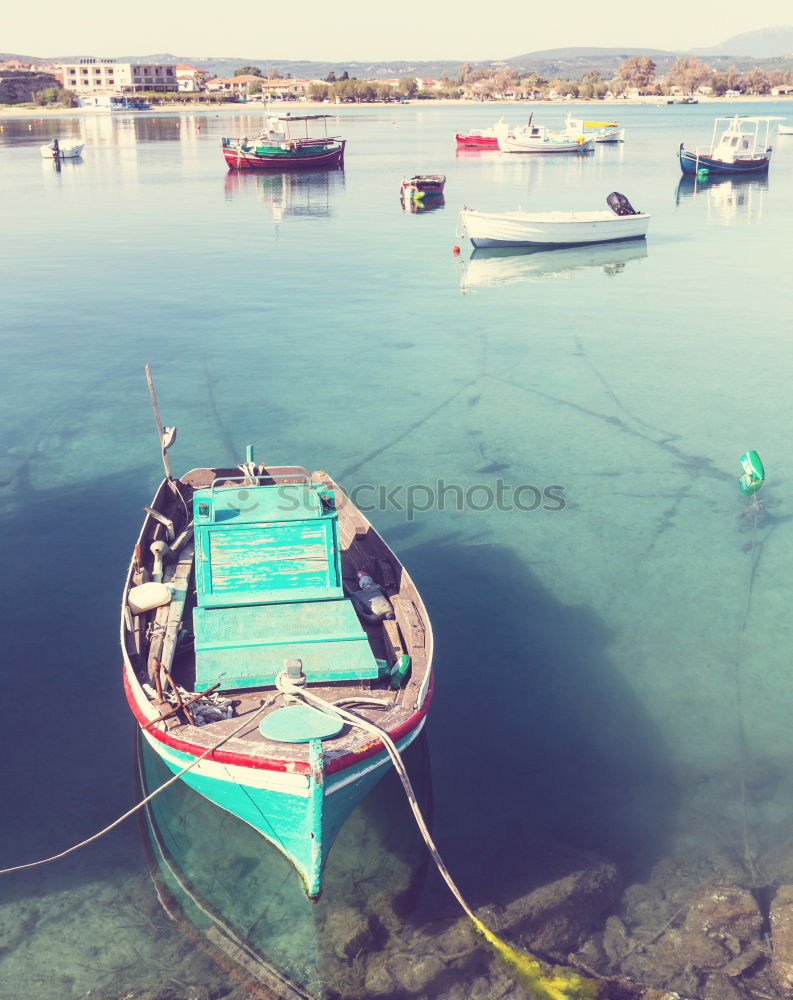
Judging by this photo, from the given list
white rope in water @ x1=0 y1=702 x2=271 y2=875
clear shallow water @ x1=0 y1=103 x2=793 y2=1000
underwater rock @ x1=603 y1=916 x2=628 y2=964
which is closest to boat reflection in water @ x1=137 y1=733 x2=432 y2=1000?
clear shallow water @ x1=0 y1=103 x2=793 y2=1000

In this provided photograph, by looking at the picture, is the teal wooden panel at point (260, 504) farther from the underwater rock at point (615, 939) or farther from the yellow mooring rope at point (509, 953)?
the underwater rock at point (615, 939)

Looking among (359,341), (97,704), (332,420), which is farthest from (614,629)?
(359,341)

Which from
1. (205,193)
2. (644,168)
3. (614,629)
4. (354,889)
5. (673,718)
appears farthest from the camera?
(644,168)

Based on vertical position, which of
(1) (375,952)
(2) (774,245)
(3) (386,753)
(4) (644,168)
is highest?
(4) (644,168)

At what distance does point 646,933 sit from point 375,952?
3120 millimetres

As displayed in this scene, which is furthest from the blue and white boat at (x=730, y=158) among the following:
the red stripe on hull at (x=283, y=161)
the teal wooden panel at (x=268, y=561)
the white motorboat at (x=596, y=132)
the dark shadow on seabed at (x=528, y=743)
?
the teal wooden panel at (x=268, y=561)

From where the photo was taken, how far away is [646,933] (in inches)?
384

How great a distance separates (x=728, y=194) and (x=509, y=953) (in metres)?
68.6

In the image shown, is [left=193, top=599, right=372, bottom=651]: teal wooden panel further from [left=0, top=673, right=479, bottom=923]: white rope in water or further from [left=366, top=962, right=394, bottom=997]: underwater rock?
[left=366, top=962, right=394, bottom=997]: underwater rock

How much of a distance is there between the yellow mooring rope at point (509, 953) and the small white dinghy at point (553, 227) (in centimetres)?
3841

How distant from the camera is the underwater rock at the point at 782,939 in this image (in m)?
9.15

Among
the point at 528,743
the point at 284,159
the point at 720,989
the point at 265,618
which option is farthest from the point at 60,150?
the point at 720,989

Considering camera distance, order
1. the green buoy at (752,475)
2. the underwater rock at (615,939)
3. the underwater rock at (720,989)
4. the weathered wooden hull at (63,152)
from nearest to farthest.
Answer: the underwater rock at (720,989)
the underwater rock at (615,939)
the green buoy at (752,475)
the weathered wooden hull at (63,152)

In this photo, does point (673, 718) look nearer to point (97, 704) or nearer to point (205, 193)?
point (97, 704)
